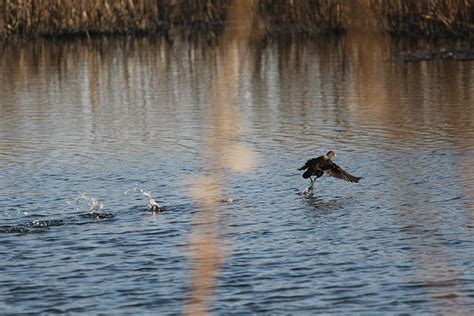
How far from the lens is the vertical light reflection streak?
3.92 metres

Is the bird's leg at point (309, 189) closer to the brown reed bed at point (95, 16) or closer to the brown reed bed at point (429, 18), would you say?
the brown reed bed at point (429, 18)

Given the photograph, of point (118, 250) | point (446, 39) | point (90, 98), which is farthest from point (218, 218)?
point (446, 39)

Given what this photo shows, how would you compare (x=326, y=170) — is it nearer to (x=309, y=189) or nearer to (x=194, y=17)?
(x=309, y=189)

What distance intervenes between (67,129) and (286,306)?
869 cm

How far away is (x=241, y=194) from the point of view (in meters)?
10.0

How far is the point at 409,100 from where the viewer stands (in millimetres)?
16609

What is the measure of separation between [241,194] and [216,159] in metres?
4.97

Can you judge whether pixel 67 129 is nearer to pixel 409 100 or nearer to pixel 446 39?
pixel 409 100

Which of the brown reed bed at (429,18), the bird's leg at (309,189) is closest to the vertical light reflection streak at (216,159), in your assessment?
the bird's leg at (309,189)

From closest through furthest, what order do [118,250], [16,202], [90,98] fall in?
[118,250], [16,202], [90,98]

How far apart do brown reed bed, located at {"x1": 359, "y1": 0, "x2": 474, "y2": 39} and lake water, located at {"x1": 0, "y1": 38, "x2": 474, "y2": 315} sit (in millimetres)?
4884

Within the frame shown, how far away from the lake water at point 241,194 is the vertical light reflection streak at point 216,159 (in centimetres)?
4

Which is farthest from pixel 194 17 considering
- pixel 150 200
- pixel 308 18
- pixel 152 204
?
pixel 152 204

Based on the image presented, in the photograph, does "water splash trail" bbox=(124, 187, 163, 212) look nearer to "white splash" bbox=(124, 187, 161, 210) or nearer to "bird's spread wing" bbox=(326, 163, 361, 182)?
Result: "white splash" bbox=(124, 187, 161, 210)
